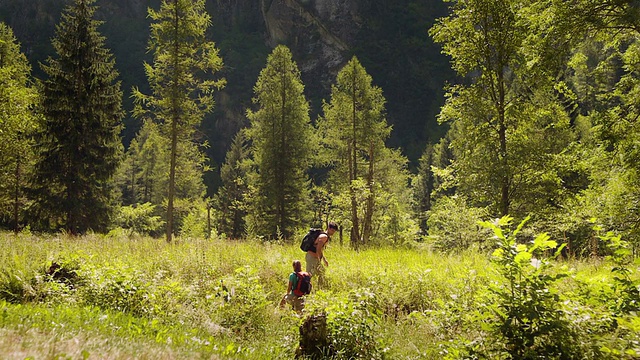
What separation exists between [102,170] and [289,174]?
1147 cm

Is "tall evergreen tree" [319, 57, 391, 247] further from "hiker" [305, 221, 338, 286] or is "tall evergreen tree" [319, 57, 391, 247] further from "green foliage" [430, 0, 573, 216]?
"hiker" [305, 221, 338, 286]

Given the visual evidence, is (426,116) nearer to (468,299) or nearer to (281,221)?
(281,221)

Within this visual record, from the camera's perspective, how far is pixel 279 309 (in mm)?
6922

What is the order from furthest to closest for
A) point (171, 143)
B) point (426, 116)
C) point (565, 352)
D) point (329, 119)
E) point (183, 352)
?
point (426, 116)
point (329, 119)
point (171, 143)
point (183, 352)
point (565, 352)

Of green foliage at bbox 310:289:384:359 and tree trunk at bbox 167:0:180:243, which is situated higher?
tree trunk at bbox 167:0:180:243

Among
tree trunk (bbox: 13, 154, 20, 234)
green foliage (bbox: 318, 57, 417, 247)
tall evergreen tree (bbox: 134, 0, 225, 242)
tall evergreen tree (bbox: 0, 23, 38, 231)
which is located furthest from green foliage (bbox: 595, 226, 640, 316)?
tree trunk (bbox: 13, 154, 20, 234)

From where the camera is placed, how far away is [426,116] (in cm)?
10962

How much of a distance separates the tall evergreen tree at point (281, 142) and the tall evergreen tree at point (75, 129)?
964 centimetres

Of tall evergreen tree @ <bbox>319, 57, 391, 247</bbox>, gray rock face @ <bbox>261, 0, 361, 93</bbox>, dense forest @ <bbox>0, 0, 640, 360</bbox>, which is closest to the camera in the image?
dense forest @ <bbox>0, 0, 640, 360</bbox>

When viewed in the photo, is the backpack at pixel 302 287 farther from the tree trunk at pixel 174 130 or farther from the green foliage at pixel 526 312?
the tree trunk at pixel 174 130

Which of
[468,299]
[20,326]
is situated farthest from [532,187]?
[20,326]

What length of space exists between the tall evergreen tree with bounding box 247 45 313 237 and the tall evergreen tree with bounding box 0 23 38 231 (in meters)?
12.9

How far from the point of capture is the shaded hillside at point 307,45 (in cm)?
10869

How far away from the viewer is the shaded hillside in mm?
108688
